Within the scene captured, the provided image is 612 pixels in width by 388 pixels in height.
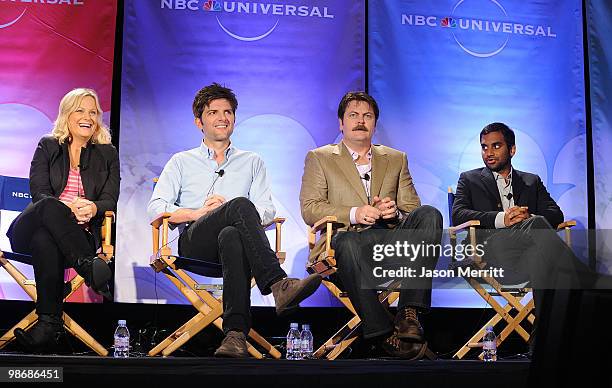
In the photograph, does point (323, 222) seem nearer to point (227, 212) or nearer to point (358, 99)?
point (227, 212)

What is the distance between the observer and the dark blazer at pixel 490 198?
483 centimetres

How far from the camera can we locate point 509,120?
5.37 meters

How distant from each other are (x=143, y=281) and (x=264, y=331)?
798 millimetres

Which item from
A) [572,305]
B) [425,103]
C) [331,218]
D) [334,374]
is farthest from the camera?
[425,103]

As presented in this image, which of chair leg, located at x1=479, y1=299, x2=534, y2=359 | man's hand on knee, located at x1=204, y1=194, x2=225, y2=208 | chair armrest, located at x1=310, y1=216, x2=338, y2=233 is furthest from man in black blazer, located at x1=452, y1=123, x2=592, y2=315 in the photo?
man's hand on knee, located at x1=204, y1=194, x2=225, y2=208

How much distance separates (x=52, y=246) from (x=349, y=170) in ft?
5.29

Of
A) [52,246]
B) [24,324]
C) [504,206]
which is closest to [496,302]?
[504,206]

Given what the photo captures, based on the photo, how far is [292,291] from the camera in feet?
10.8

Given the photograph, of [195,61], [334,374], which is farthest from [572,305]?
[195,61]

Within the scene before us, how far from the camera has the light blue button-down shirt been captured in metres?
4.40

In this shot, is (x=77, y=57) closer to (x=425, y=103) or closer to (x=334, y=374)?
(x=425, y=103)

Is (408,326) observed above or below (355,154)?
below

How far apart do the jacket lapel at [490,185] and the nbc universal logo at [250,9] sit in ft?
4.67

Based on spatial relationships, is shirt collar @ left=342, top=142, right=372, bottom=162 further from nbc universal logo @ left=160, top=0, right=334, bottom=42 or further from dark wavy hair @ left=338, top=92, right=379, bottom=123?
nbc universal logo @ left=160, top=0, right=334, bottom=42
